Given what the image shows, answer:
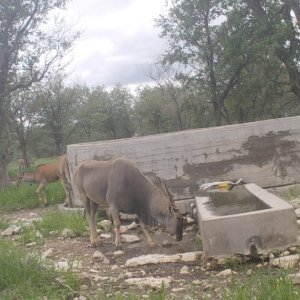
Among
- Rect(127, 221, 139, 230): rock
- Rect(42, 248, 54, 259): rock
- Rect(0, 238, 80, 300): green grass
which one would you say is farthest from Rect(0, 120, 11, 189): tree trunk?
Rect(0, 238, 80, 300): green grass

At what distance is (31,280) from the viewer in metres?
5.28

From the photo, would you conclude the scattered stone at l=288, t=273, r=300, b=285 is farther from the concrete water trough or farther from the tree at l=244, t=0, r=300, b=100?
the tree at l=244, t=0, r=300, b=100

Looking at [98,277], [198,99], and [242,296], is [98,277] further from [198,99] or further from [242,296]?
[198,99]

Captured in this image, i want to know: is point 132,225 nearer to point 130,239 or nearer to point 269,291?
point 130,239

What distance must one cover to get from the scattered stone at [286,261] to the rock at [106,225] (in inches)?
169

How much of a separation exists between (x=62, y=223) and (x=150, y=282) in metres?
4.38

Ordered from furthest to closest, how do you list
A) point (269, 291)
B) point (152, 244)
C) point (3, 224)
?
point (3, 224), point (152, 244), point (269, 291)

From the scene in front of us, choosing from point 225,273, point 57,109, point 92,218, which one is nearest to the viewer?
point 225,273

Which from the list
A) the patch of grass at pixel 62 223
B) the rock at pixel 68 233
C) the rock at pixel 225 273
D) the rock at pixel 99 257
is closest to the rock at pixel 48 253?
the rock at pixel 99 257

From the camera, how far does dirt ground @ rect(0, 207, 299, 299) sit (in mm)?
5062

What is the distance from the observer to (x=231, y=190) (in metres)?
8.52

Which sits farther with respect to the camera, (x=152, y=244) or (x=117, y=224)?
(x=117, y=224)

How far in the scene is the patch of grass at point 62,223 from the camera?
9.11 meters

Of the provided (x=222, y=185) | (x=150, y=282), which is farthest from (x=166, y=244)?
(x=150, y=282)
